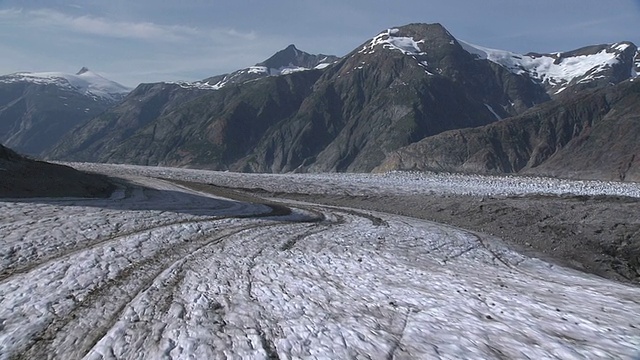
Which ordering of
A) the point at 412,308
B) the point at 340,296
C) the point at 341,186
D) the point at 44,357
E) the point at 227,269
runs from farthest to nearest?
1. the point at 341,186
2. the point at 227,269
3. the point at 340,296
4. the point at 412,308
5. the point at 44,357

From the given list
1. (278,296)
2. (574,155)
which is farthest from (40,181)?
→ (574,155)

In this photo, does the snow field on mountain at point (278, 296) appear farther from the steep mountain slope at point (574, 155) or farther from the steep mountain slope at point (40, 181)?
the steep mountain slope at point (574, 155)

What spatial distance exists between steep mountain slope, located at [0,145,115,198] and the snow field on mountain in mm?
5055

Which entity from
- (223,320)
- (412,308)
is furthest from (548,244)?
(223,320)

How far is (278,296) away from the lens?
1422cm

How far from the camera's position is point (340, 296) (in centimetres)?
1450

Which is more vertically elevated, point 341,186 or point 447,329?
point 447,329

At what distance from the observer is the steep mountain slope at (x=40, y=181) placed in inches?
1168

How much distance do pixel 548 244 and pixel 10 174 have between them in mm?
30088

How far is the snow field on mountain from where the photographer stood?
36.0 ft

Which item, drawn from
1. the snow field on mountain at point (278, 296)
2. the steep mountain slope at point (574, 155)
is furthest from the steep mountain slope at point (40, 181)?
the steep mountain slope at point (574, 155)

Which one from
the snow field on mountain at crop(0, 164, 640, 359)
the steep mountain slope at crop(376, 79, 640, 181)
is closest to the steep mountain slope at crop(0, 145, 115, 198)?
the snow field on mountain at crop(0, 164, 640, 359)

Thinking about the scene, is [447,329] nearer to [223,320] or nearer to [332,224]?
[223,320]

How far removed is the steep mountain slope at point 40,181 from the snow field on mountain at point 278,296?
5.05 metres
